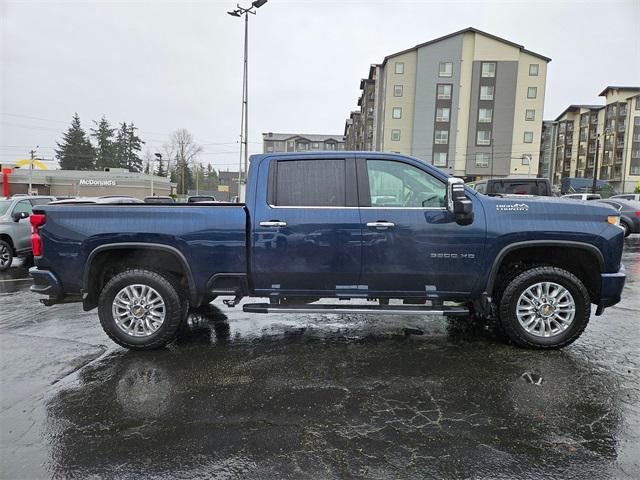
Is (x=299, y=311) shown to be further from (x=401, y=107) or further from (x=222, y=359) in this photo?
(x=401, y=107)

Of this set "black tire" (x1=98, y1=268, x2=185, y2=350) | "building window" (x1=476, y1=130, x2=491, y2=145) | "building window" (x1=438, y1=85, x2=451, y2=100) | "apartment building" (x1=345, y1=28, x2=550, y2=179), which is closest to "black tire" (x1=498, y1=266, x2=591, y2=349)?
"black tire" (x1=98, y1=268, x2=185, y2=350)

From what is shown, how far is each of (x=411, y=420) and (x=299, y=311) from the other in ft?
5.38

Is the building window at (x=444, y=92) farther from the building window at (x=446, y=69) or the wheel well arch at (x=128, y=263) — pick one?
the wheel well arch at (x=128, y=263)

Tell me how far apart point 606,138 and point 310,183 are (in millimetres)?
83604

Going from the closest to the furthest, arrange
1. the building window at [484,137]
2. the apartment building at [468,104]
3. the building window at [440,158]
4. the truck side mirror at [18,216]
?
1. the truck side mirror at [18,216]
2. the apartment building at [468,104]
3. the building window at [484,137]
4. the building window at [440,158]

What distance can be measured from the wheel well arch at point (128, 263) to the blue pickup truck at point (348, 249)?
2cm

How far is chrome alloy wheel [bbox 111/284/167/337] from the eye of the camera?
14.8 ft

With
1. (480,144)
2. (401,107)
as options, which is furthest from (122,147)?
(480,144)

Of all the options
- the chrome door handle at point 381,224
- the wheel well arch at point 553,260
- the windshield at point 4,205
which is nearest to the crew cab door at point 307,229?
the chrome door handle at point 381,224

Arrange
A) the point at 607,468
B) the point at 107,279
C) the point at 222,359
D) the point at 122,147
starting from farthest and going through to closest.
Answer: the point at 122,147 → the point at 107,279 → the point at 222,359 → the point at 607,468

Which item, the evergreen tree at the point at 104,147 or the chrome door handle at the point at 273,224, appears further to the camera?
the evergreen tree at the point at 104,147

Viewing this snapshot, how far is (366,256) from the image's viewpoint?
171 inches

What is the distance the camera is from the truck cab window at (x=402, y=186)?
4406 millimetres

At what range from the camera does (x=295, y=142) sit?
98.1 metres
